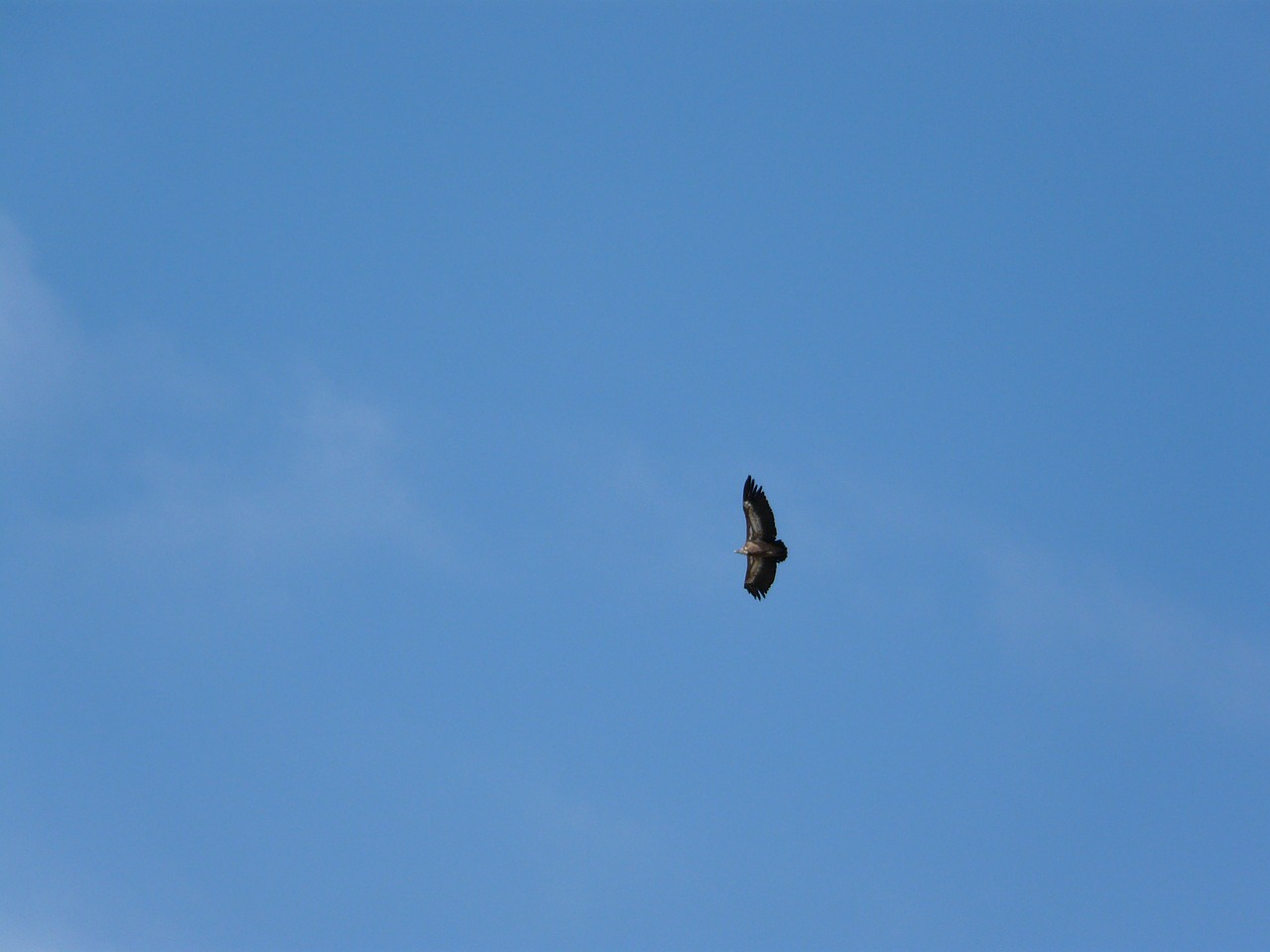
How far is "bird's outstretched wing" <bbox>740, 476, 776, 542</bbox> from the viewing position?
12194 centimetres

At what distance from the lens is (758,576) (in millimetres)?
123062

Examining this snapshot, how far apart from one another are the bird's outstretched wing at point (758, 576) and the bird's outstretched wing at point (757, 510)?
1511mm

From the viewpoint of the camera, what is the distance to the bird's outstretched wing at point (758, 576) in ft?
403

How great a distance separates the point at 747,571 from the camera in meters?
123

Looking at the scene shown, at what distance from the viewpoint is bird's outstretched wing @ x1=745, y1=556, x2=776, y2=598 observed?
12294 cm

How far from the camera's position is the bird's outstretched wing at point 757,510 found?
400 feet

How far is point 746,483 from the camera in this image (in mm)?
122125

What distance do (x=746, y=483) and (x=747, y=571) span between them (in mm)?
4013

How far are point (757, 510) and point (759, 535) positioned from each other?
1.13 meters

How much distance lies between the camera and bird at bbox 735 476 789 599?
12200 cm

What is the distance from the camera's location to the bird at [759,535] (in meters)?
122

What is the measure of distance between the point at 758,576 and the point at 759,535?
2065 mm

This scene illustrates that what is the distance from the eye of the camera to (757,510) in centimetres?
12194
